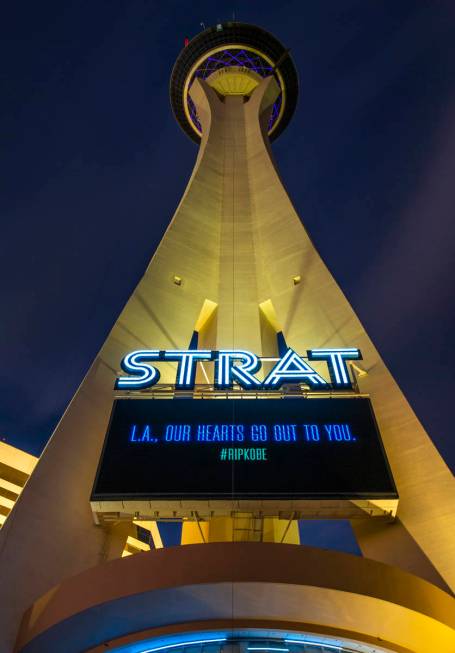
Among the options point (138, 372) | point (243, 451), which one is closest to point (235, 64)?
point (138, 372)

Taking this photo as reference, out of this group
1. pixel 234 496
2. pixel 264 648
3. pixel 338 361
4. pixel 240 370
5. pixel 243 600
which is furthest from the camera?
pixel 338 361

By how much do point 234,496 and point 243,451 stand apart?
3.98ft

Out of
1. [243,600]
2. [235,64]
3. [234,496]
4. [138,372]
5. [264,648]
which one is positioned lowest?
[264,648]

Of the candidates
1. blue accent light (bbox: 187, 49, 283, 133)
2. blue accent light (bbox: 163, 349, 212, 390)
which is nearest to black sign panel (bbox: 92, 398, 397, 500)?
blue accent light (bbox: 163, 349, 212, 390)

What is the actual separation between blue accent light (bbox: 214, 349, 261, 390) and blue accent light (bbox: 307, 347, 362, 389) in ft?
6.20

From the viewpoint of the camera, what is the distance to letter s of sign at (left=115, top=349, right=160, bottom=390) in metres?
14.4

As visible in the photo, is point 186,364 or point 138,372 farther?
point 186,364

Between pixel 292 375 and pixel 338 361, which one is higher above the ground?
pixel 338 361

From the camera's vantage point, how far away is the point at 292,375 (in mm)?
14641

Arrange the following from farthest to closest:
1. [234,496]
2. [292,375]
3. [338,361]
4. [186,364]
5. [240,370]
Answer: [338,361], [186,364], [240,370], [292,375], [234,496]

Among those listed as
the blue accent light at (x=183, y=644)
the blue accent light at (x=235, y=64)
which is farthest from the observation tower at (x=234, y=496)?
the blue accent light at (x=235, y=64)

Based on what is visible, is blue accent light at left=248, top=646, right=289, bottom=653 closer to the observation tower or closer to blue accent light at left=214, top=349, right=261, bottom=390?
the observation tower

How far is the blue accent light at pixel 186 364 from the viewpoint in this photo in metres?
14.5

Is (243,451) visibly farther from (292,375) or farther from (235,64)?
(235,64)
